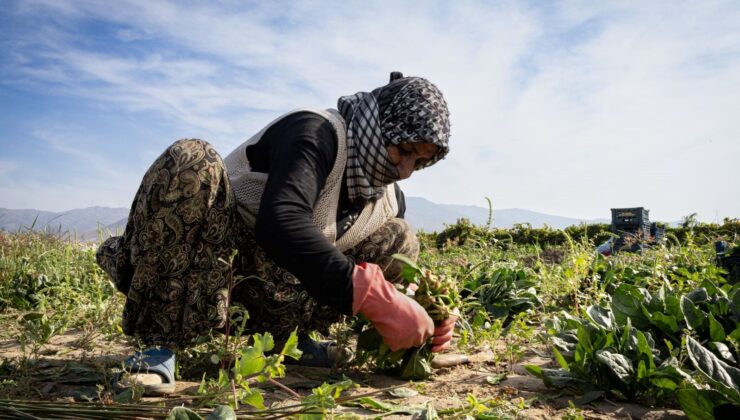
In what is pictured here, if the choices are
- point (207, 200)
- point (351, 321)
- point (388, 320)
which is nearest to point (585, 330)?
point (388, 320)

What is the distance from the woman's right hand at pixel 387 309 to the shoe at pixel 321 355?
29 centimetres

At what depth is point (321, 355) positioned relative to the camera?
2.25 meters

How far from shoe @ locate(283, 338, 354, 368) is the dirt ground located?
0.15 feet

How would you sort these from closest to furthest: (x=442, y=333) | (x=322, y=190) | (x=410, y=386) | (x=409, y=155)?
1. (x=410, y=386)
2. (x=442, y=333)
3. (x=322, y=190)
4. (x=409, y=155)

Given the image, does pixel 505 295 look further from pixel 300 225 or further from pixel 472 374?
pixel 300 225

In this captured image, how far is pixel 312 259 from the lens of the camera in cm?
181

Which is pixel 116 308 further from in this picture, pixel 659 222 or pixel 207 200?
pixel 659 222

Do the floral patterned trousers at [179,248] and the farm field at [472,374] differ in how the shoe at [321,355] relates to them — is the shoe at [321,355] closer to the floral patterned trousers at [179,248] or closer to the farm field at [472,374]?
the farm field at [472,374]

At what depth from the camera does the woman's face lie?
224 cm

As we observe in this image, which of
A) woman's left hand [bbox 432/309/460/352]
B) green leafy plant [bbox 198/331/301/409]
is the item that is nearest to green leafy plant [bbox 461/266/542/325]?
woman's left hand [bbox 432/309/460/352]

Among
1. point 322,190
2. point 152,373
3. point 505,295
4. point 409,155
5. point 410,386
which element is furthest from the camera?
point 505,295

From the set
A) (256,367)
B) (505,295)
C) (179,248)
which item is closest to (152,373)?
(179,248)

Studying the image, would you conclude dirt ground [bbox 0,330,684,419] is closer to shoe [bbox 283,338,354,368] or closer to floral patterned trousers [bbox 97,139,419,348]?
shoe [bbox 283,338,354,368]

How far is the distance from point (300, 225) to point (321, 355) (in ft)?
2.33
